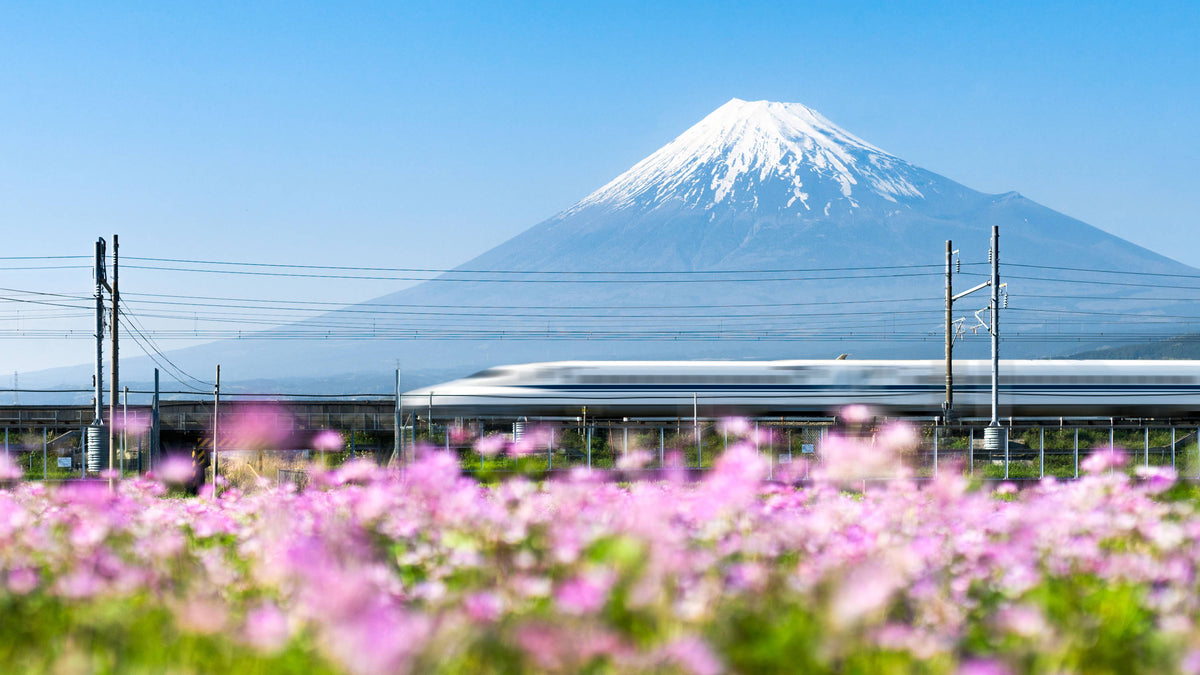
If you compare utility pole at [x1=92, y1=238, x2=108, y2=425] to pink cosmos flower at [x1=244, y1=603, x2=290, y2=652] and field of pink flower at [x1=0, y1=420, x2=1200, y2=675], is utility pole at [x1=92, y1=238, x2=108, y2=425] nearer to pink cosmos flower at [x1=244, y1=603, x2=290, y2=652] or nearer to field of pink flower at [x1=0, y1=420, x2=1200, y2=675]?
field of pink flower at [x1=0, y1=420, x2=1200, y2=675]

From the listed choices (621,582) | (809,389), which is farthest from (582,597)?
(809,389)

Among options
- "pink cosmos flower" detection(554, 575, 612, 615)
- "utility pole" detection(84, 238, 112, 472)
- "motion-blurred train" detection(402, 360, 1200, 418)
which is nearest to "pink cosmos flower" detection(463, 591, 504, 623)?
"pink cosmos flower" detection(554, 575, 612, 615)

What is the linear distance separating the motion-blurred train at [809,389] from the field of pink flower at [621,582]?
38853mm

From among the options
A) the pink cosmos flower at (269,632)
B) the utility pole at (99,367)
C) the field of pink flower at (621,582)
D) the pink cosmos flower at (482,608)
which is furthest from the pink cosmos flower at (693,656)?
the utility pole at (99,367)

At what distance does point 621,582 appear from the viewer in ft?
14.0

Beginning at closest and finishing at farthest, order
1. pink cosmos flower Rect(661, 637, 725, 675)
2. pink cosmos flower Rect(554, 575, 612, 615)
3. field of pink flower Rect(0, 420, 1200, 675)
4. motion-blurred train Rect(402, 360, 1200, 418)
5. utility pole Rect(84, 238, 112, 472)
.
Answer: pink cosmos flower Rect(661, 637, 725, 675) → pink cosmos flower Rect(554, 575, 612, 615) → field of pink flower Rect(0, 420, 1200, 675) → utility pole Rect(84, 238, 112, 472) → motion-blurred train Rect(402, 360, 1200, 418)

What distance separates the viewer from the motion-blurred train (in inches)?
1802

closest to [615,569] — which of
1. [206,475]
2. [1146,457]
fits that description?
[1146,457]

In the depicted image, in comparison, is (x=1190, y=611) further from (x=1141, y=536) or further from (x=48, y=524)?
(x=48, y=524)

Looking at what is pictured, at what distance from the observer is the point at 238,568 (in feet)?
19.5

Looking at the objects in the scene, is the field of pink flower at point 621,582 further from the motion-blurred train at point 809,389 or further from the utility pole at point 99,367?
the motion-blurred train at point 809,389

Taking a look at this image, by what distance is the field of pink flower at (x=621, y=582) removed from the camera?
3395mm

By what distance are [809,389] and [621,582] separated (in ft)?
145

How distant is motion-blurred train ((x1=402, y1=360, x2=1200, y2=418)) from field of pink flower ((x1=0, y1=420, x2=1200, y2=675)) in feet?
→ 127
